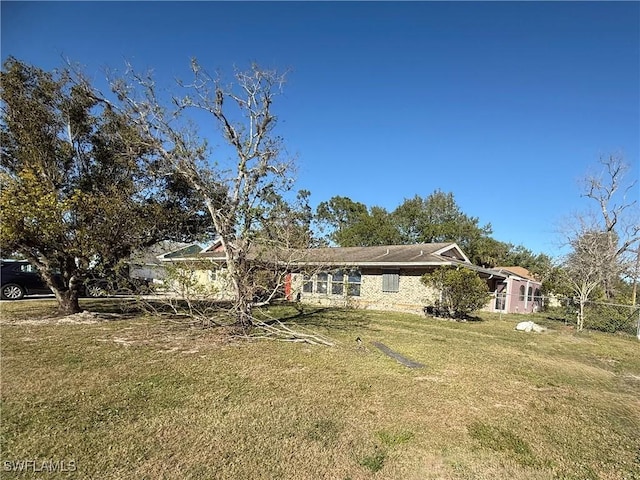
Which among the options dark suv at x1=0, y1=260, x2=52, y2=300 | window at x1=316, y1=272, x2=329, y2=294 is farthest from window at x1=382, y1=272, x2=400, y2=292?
dark suv at x1=0, y1=260, x2=52, y2=300

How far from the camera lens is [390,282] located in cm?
1925

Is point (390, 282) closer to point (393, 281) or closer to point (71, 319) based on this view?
point (393, 281)

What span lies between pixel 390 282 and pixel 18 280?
659 inches

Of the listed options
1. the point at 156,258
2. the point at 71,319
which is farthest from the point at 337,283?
the point at 71,319

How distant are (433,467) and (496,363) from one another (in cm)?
501

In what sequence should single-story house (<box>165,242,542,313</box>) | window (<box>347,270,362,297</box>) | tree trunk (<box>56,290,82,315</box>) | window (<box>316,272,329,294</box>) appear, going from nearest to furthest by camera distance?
tree trunk (<box>56,290,82,315</box>), single-story house (<box>165,242,542,313</box>), window (<box>347,270,362,297</box>), window (<box>316,272,329,294</box>)

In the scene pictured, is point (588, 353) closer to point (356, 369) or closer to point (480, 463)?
point (356, 369)

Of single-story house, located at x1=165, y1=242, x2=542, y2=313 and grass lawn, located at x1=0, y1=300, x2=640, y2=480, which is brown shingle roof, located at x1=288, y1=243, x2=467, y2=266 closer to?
single-story house, located at x1=165, y1=242, x2=542, y2=313

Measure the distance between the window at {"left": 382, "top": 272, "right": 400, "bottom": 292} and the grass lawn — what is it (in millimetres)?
10397

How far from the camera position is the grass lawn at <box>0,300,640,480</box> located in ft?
10.7

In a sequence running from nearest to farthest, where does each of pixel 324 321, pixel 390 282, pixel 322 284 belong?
pixel 324 321, pixel 390 282, pixel 322 284

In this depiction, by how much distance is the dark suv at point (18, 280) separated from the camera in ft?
50.8

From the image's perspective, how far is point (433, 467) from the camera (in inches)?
131

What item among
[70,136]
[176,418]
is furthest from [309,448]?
[70,136]
